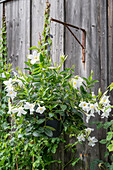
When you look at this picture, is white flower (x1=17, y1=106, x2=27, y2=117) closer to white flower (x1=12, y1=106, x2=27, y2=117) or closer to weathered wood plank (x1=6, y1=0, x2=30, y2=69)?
white flower (x1=12, y1=106, x2=27, y2=117)

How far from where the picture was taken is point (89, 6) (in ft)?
8.02

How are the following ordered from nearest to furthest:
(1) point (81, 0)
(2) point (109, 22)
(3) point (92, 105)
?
(3) point (92, 105) → (2) point (109, 22) → (1) point (81, 0)

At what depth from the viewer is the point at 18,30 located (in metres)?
3.20

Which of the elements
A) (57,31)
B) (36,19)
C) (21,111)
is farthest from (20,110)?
(36,19)

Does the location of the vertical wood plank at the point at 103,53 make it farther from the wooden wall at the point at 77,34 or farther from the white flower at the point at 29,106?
the white flower at the point at 29,106

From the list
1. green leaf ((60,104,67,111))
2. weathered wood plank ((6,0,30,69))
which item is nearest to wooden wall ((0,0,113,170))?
weathered wood plank ((6,0,30,69))

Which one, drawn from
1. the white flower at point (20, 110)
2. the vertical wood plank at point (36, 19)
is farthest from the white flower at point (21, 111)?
the vertical wood plank at point (36, 19)

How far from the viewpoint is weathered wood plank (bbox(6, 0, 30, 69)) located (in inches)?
121

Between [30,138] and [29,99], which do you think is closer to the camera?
[29,99]

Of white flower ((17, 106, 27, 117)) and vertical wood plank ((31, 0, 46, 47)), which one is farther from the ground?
vertical wood plank ((31, 0, 46, 47))

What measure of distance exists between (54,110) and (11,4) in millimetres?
2014

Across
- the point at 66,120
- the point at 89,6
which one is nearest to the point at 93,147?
the point at 66,120

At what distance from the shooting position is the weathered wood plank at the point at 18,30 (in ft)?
10.1

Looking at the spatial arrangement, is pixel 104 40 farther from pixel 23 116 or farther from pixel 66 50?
pixel 23 116
